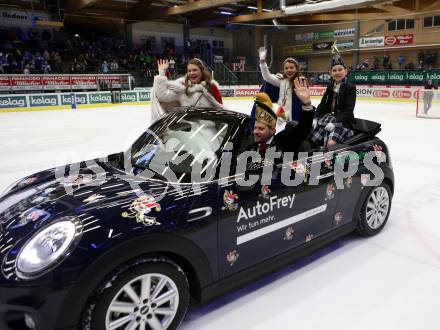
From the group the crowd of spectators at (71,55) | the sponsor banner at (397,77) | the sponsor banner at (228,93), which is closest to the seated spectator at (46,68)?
the crowd of spectators at (71,55)

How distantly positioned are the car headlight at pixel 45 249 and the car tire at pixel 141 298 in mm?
225

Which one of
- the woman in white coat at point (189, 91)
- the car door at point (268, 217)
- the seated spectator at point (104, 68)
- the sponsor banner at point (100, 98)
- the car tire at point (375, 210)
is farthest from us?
the seated spectator at point (104, 68)

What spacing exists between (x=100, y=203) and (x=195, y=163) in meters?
0.56

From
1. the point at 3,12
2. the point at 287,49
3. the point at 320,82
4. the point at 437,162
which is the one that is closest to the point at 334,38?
the point at 287,49

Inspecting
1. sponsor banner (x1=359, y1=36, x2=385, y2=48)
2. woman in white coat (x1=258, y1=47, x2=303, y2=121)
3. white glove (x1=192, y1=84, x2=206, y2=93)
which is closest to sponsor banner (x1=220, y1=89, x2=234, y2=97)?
sponsor banner (x1=359, y1=36, x2=385, y2=48)

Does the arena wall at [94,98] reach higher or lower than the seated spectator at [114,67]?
lower

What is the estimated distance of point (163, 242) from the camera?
65.5 inches

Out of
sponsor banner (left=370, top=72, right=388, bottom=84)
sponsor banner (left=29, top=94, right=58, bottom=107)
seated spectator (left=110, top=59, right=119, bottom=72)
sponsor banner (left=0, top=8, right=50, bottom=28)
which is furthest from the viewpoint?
seated spectator (left=110, top=59, right=119, bottom=72)

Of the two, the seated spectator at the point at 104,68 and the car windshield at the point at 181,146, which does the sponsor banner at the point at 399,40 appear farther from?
the car windshield at the point at 181,146

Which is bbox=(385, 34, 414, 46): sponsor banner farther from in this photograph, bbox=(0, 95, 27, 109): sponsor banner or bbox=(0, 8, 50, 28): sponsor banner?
bbox=(0, 8, 50, 28): sponsor banner

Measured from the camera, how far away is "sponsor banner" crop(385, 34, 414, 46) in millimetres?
24203

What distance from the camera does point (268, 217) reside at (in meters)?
2.12

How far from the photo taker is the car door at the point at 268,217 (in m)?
1.95

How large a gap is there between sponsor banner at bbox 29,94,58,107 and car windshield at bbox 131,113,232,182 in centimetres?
1495
